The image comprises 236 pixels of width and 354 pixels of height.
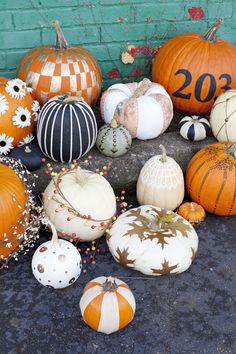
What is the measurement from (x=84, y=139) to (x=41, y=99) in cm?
60

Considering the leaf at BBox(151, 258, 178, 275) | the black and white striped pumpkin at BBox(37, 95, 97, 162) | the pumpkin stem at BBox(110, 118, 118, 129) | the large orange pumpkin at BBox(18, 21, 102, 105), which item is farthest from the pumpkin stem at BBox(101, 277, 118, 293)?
the large orange pumpkin at BBox(18, 21, 102, 105)

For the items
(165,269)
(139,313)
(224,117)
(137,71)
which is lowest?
(139,313)

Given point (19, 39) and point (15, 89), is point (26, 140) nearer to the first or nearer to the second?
point (15, 89)

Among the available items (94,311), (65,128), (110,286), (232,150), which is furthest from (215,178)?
(94,311)

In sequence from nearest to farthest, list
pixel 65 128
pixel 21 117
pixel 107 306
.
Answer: pixel 107 306 → pixel 65 128 → pixel 21 117

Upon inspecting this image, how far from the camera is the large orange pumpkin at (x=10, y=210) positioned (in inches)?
102

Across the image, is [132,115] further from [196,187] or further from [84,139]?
[196,187]

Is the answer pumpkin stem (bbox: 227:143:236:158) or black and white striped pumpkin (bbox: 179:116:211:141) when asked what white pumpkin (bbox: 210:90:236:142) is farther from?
pumpkin stem (bbox: 227:143:236:158)

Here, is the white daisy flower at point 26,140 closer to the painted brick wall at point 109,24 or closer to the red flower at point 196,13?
the painted brick wall at point 109,24

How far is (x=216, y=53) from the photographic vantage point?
361cm

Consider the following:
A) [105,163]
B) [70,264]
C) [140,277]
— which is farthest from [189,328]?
[105,163]

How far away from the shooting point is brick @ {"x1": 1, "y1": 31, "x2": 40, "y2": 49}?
3.62 meters

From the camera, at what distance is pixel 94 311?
230cm

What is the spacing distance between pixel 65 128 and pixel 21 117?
1.12 ft
